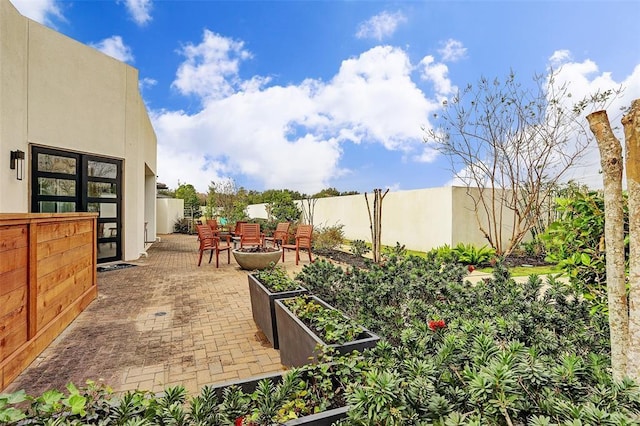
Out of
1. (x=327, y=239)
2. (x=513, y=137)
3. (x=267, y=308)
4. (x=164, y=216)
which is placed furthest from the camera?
(x=164, y=216)

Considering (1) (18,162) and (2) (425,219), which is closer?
(1) (18,162)

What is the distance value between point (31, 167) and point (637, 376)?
26.9 feet

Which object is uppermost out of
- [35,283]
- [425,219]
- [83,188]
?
[83,188]

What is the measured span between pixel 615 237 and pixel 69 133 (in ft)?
27.0

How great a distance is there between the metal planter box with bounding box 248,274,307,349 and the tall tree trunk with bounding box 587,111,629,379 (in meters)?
2.38

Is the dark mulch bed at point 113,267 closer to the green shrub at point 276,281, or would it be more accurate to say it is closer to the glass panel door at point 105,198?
the glass panel door at point 105,198

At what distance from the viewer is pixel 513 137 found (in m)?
8.23

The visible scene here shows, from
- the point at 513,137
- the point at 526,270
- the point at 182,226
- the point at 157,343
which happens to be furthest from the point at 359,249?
the point at 182,226

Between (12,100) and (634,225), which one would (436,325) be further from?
(12,100)

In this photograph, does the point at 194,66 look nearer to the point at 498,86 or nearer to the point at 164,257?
the point at 164,257

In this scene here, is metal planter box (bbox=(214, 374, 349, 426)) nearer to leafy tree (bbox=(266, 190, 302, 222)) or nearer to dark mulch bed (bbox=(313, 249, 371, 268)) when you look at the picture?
dark mulch bed (bbox=(313, 249, 371, 268))

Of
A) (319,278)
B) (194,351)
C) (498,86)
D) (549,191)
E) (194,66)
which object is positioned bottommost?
(194,351)

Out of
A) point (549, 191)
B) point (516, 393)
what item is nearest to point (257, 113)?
point (549, 191)

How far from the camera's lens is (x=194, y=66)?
9719 mm
